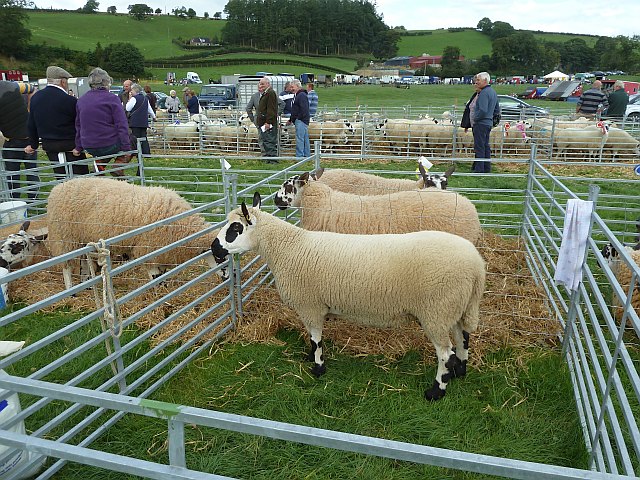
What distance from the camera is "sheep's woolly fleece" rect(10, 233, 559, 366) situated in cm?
414

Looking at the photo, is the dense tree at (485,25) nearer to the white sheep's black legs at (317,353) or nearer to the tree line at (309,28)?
the tree line at (309,28)

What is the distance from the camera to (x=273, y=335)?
14.2ft

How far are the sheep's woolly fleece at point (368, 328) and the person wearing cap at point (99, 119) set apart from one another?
2.13m

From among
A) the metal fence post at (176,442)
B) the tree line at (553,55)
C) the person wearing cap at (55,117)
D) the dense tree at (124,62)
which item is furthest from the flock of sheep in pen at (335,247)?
the tree line at (553,55)

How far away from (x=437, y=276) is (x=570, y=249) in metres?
0.91

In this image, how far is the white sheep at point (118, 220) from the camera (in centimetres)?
517

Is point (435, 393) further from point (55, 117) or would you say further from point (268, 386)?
point (55, 117)

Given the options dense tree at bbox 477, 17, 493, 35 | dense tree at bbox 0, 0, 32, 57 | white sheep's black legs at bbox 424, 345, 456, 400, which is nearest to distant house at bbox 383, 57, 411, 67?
dense tree at bbox 477, 17, 493, 35

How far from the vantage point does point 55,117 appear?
22.2 ft

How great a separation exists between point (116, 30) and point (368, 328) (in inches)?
4475

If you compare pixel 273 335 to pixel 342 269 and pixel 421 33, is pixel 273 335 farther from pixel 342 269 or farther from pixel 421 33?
pixel 421 33

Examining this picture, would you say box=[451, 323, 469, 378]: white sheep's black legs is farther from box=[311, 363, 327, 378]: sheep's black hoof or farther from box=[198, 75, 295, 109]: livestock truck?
box=[198, 75, 295, 109]: livestock truck

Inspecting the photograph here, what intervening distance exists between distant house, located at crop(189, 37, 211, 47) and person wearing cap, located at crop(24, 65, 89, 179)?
103081 mm

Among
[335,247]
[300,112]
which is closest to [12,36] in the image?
[300,112]
